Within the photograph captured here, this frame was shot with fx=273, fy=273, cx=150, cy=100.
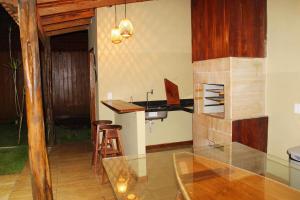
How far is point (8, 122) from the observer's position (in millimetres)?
8688

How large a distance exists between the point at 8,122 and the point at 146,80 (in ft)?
18.7

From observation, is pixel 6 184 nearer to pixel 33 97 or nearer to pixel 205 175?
pixel 33 97

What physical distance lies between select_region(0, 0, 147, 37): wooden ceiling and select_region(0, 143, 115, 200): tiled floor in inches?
88.6

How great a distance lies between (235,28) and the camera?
11.8 ft

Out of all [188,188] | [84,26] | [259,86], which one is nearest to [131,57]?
[84,26]

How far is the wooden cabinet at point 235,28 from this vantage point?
3.58 m

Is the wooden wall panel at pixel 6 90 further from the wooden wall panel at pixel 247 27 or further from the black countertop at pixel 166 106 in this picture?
the wooden wall panel at pixel 247 27

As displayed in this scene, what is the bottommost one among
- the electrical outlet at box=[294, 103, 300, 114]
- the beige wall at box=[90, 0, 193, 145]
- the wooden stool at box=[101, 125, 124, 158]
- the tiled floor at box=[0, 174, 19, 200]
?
the tiled floor at box=[0, 174, 19, 200]

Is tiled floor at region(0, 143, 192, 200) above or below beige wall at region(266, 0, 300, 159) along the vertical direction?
below

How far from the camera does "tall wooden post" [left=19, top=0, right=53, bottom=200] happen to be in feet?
8.27

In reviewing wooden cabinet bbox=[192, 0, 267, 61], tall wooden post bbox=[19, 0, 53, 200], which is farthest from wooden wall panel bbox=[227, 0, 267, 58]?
tall wooden post bbox=[19, 0, 53, 200]

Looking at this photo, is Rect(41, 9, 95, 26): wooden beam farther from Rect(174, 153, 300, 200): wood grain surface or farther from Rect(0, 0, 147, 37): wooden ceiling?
Rect(174, 153, 300, 200): wood grain surface

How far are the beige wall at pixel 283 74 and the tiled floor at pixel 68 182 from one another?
2317 mm

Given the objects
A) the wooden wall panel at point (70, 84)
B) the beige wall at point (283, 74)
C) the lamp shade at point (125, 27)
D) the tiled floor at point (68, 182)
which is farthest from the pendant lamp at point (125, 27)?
the wooden wall panel at point (70, 84)
